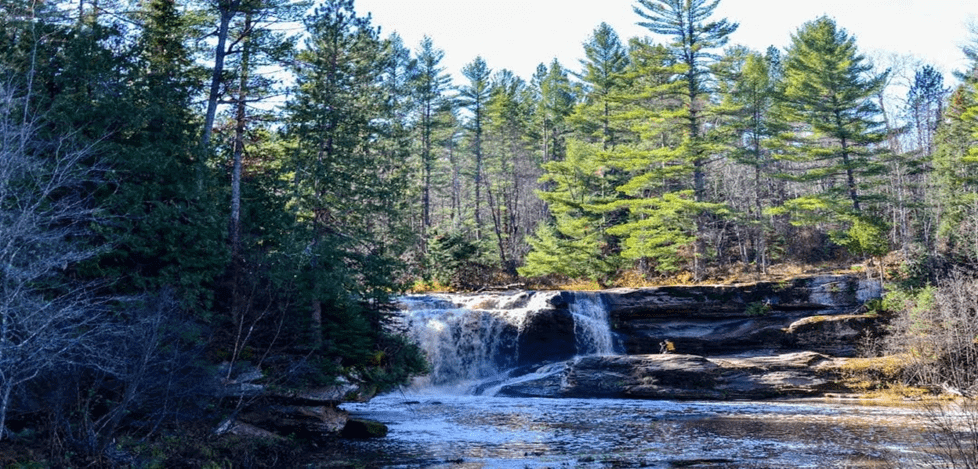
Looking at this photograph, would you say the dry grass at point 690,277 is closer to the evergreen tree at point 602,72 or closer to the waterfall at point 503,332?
the waterfall at point 503,332

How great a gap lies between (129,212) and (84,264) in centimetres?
125

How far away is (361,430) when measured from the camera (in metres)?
18.2

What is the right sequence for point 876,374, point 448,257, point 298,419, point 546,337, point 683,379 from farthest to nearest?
point 448,257
point 546,337
point 683,379
point 876,374
point 298,419

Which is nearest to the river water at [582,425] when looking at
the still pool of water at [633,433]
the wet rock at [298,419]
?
the still pool of water at [633,433]

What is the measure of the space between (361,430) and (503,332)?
1134 centimetres

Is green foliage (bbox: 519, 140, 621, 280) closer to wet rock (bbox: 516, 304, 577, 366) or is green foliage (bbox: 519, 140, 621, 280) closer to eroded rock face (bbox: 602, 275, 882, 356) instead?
eroded rock face (bbox: 602, 275, 882, 356)

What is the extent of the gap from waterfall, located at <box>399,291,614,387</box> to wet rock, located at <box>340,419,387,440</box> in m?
8.45

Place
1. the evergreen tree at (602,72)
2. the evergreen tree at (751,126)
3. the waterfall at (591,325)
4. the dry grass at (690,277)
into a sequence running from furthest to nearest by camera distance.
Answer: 1. the evergreen tree at (602,72)
2. the evergreen tree at (751,126)
3. the dry grass at (690,277)
4. the waterfall at (591,325)

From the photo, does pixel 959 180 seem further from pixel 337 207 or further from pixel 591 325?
pixel 337 207

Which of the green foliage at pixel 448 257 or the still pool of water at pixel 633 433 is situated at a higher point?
the green foliage at pixel 448 257

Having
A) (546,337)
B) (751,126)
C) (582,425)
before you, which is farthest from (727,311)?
(582,425)

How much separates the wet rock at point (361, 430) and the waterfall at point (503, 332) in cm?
845

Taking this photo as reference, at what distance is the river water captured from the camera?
15.1 meters

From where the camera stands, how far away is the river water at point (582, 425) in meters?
15.1
